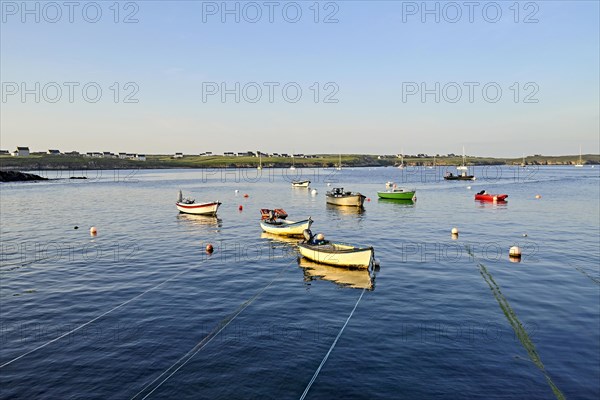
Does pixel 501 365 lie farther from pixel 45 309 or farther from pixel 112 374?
pixel 45 309

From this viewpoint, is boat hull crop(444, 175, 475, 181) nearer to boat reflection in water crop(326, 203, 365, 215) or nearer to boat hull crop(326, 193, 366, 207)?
boat hull crop(326, 193, 366, 207)

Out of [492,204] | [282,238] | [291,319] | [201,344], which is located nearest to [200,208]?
[282,238]

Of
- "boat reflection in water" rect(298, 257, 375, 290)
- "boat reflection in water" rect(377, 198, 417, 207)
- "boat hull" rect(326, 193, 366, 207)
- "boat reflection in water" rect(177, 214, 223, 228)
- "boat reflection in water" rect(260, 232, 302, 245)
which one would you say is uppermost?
"boat hull" rect(326, 193, 366, 207)

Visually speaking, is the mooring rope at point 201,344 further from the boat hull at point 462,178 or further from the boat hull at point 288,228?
the boat hull at point 462,178

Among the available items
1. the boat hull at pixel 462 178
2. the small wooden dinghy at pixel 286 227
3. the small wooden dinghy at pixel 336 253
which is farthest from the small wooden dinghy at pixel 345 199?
the boat hull at pixel 462 178

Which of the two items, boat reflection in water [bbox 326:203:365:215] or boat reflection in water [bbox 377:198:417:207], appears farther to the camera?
boat reflection in water [bbox 377:198:417:207]

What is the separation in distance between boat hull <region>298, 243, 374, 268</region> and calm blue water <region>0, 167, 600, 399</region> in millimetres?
1254

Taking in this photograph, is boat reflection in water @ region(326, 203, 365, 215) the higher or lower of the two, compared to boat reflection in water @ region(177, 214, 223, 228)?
higher

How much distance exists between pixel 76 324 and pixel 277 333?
1168 cm

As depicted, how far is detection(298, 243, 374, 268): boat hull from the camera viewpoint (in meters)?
34.9

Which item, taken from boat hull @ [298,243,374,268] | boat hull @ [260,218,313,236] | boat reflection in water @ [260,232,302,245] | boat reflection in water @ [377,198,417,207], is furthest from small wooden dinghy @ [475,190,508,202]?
boat hull @ [298,243,374,268]

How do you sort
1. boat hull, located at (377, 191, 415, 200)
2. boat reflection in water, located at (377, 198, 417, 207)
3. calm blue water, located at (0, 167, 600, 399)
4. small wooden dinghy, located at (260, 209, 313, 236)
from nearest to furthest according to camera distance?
calm blue water, located at (0, 167, 600, 399), small wooden dinghy, located at (260, 209, 313, 236), boat reflection in water, located at (377, 198, 417, 207), boat hull, located at (377, 191, 415, 200)

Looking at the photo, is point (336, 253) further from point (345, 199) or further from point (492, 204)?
point (492, 204)

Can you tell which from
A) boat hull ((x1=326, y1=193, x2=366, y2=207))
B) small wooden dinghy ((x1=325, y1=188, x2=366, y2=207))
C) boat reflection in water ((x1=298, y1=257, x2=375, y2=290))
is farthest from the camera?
small wooden dinghy ((x1=325, y1=188, x2=366, y2=207))
